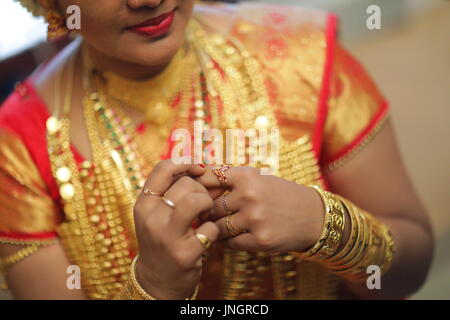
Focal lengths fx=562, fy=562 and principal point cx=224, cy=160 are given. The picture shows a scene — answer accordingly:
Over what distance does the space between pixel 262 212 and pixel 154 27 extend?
360 mm

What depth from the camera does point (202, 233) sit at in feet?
2.77

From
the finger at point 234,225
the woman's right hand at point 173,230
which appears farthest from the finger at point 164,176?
the finger at point 234,225

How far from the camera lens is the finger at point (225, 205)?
884 millimetres

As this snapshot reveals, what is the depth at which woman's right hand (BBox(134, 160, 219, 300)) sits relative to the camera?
0.83 m

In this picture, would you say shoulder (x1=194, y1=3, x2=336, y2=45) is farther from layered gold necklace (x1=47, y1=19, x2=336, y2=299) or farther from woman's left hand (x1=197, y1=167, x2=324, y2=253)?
woman's left hand (x1=197, y1=167, x2=324, y2=253)

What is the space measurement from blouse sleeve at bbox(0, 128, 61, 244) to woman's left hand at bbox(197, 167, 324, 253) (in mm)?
378

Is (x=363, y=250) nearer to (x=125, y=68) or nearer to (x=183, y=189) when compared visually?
(x=183, y=189)

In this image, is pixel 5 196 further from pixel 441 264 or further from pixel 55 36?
pixel 441 264

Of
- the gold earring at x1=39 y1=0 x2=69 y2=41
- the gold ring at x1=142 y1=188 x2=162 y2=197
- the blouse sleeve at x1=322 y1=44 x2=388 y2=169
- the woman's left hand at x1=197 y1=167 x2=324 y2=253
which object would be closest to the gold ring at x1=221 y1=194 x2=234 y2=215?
the woman's left hand at x1=197 y1=167 x2=324 y2=253

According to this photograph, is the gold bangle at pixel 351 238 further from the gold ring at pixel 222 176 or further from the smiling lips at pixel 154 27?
the smiling lips at pixel 154 27

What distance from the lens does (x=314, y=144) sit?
1.12 m

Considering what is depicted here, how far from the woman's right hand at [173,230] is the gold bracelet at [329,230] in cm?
19

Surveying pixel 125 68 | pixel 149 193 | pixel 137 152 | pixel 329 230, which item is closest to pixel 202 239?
pixel 149 193

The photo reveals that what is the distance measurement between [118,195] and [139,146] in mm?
109
